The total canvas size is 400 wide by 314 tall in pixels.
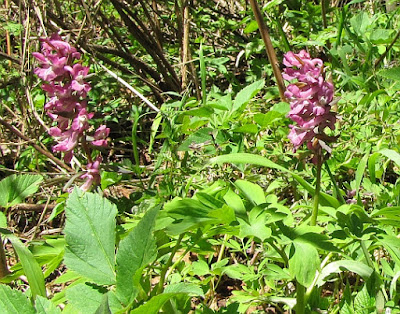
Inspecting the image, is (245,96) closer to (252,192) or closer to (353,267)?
(252,192)

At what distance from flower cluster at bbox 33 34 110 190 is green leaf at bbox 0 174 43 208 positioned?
0.28 metres

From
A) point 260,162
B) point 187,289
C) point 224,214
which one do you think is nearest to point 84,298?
point 187,289

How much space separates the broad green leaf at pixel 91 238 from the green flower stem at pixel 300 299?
0.55m

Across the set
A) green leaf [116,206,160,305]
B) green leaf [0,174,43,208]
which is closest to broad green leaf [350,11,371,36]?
green leaf [0,174,43,208]

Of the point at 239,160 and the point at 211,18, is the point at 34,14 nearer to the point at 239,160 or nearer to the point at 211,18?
the point at 211,18

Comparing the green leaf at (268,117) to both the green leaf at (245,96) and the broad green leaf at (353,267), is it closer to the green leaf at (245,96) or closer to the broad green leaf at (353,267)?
the green leaf at (245,96)

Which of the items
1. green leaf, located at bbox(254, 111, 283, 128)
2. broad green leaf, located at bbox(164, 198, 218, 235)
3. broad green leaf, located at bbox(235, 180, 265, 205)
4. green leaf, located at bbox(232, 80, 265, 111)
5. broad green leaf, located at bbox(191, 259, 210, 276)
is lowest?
broad green leaf, located at bbox(191, 259, 210, 276)

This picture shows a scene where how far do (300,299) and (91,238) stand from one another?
61cm

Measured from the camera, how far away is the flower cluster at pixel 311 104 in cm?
127

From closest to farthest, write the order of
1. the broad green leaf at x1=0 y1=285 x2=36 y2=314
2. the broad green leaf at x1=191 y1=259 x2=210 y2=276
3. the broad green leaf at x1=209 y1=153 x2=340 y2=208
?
the broad green leaf at x1=0 y1=285 x2=36 y2=314 < the broad green leaf at x1=209 y1=153 x2=340 y2=208 < the broad green leaf at x1=191 y1=259 x2=210 y2=276

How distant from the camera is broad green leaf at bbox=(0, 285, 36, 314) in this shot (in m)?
0.82

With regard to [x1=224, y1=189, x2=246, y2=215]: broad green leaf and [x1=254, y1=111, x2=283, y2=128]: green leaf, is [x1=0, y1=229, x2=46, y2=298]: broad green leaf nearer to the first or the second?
[x1=224, y1=189, x2=246, y2=215]: broad green leaf

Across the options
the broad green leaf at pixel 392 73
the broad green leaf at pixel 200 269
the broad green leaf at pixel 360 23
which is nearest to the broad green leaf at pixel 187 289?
the broad green leaf at pixel 200 269

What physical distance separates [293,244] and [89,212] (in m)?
0.45
